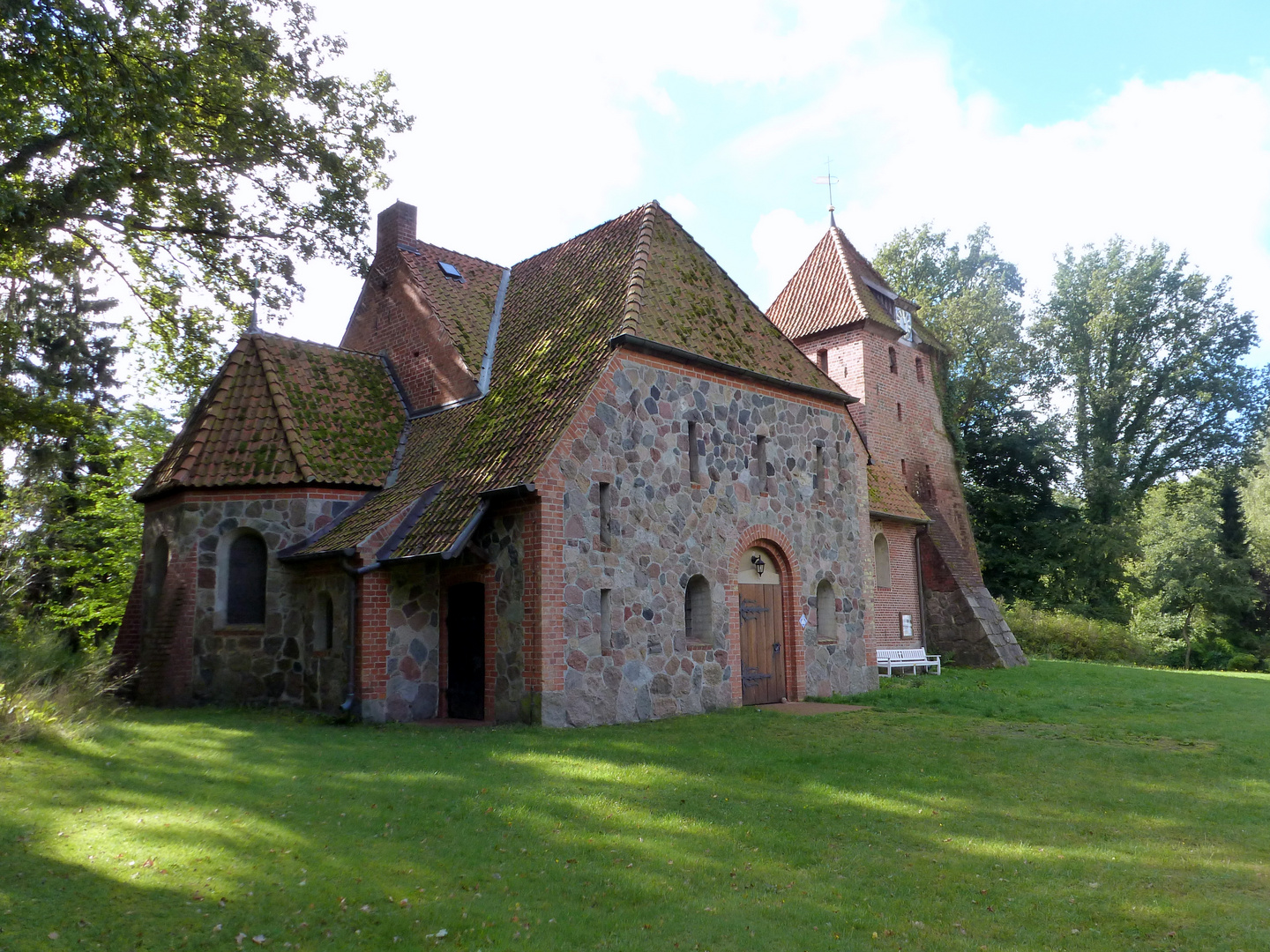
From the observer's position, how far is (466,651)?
13969 mm

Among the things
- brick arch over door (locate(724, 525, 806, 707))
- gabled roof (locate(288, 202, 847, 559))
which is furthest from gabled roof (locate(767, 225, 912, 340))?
brick arch over door (locate(724, 525, 806, 707))

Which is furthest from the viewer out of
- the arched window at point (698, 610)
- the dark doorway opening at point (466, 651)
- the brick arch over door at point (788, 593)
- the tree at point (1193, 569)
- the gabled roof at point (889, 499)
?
the tree at point (1193, 569)

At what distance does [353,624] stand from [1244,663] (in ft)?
112

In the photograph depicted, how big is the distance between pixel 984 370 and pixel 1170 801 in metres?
30.8

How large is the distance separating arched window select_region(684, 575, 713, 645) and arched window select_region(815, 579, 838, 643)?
10.8 feet

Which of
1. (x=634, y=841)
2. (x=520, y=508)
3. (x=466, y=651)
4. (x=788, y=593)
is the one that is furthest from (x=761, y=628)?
(x=634, y=841)

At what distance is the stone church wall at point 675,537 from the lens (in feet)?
42.2

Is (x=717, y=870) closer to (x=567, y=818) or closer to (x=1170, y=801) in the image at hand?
(x=567, y=818)

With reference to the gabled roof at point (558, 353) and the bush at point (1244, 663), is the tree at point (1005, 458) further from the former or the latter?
the gabled roof at point (558, 353)

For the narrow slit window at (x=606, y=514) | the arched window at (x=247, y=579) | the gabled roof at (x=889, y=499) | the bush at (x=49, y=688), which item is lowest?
the bush at (x=49, y=688)

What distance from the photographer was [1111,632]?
31938mm

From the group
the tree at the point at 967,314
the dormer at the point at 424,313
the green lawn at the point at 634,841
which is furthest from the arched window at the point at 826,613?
the tree at the point at 967,314

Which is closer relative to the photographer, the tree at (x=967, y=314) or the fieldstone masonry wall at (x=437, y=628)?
the fieldstone masonry wall at (x=437, y=628)

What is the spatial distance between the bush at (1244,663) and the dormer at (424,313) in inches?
1228
